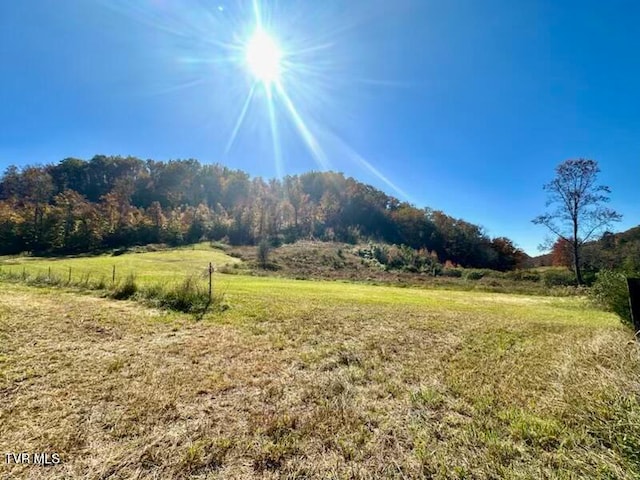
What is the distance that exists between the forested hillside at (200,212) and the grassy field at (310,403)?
169 feet

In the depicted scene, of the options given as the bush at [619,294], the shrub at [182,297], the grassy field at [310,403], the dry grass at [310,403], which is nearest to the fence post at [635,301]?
the dry grass at [310,403]

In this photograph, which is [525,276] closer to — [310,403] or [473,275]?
[473,275]

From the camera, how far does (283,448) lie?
10.2 ft

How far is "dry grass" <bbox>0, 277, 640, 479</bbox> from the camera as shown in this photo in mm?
2832

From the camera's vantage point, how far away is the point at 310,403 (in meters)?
4.11

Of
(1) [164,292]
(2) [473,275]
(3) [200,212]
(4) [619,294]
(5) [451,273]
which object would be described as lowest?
(2) [473,275]

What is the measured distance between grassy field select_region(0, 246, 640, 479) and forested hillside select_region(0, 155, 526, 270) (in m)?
51.5

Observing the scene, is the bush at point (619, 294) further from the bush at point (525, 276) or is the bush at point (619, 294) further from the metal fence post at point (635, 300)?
the bush at point (525, 276)

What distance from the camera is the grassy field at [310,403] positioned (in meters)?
2.83

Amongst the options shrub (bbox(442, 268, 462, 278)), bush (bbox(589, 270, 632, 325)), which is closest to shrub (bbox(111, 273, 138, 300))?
bush (bbox(589, 270, 632, 325))

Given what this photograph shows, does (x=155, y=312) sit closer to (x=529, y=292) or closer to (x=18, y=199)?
(x=529, y=292)

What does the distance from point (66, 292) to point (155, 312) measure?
5.66 meters

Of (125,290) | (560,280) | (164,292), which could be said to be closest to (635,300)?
(164,292)

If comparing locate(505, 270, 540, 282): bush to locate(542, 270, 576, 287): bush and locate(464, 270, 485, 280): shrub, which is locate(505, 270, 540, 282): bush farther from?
locate(542, 270, 576, 287): bush
